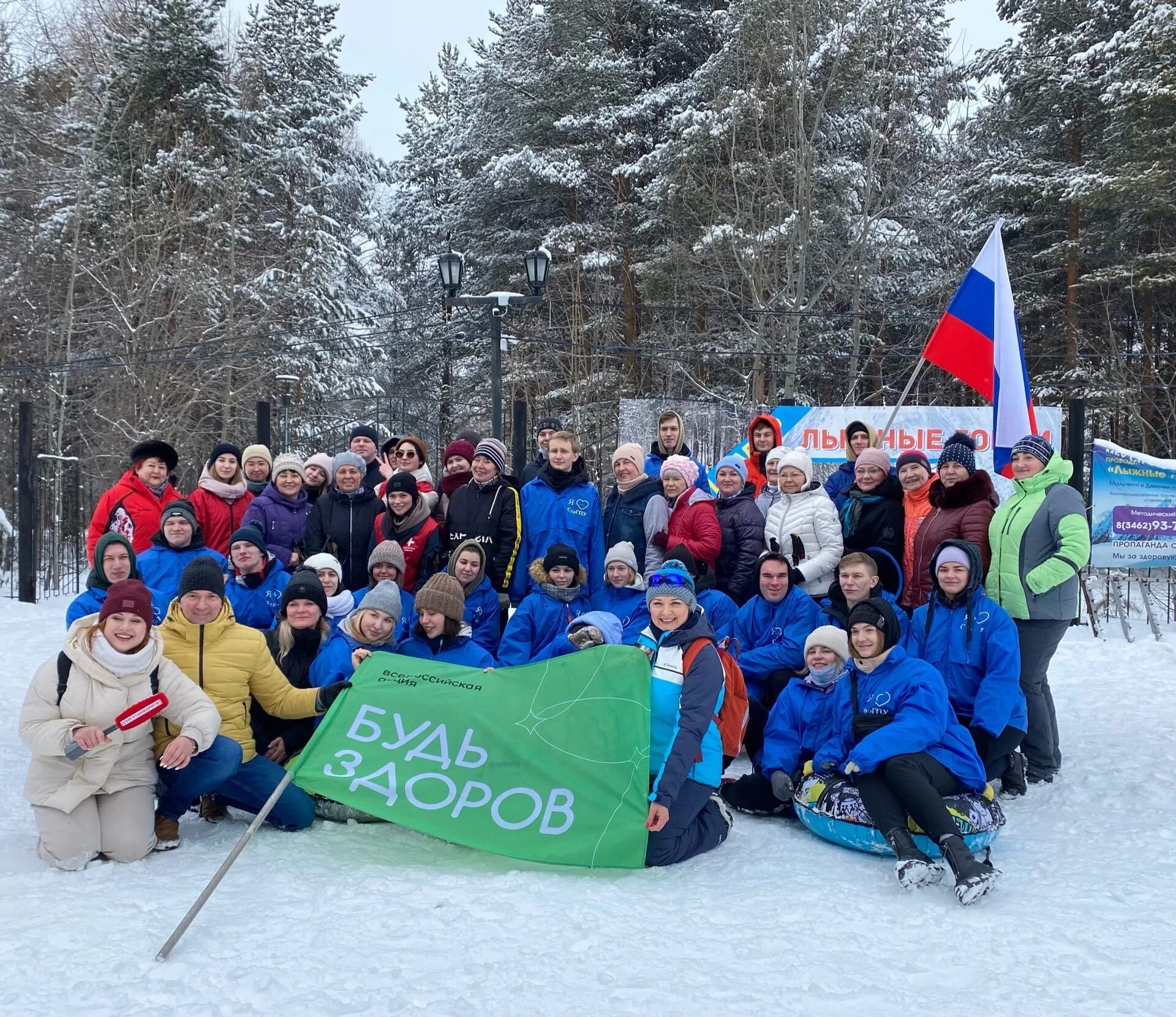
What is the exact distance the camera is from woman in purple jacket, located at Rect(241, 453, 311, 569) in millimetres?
6332

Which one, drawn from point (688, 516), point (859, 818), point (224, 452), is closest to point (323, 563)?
point (224, 452)

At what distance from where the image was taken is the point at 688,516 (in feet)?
20.6

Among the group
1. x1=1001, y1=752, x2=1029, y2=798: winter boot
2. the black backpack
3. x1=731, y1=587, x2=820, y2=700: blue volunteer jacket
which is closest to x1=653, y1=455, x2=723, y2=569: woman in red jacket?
x1=731, y1=587, x2=820, y2=700: blue volunteer jacket

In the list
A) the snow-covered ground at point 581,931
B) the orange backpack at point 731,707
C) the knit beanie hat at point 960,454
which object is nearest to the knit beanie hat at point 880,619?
the orange backpack at point 731,707

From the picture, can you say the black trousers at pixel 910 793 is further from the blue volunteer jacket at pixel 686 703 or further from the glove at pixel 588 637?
the glove at pixel 588 637

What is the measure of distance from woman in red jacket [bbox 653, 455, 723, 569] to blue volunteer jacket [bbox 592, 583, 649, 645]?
0.45 m

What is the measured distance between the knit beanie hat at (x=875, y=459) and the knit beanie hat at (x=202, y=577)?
3914 mm

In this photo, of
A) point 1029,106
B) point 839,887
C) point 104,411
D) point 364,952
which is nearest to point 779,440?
point 839,887

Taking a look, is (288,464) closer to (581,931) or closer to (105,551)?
(105,551)

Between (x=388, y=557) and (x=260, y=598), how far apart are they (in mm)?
770

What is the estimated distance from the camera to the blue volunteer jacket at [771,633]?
18.6 ft

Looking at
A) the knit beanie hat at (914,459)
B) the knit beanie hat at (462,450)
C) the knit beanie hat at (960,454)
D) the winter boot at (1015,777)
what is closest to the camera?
the winter boot at (1015,777)

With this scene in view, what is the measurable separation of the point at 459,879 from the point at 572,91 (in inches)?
774

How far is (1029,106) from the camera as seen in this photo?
1878 cm
